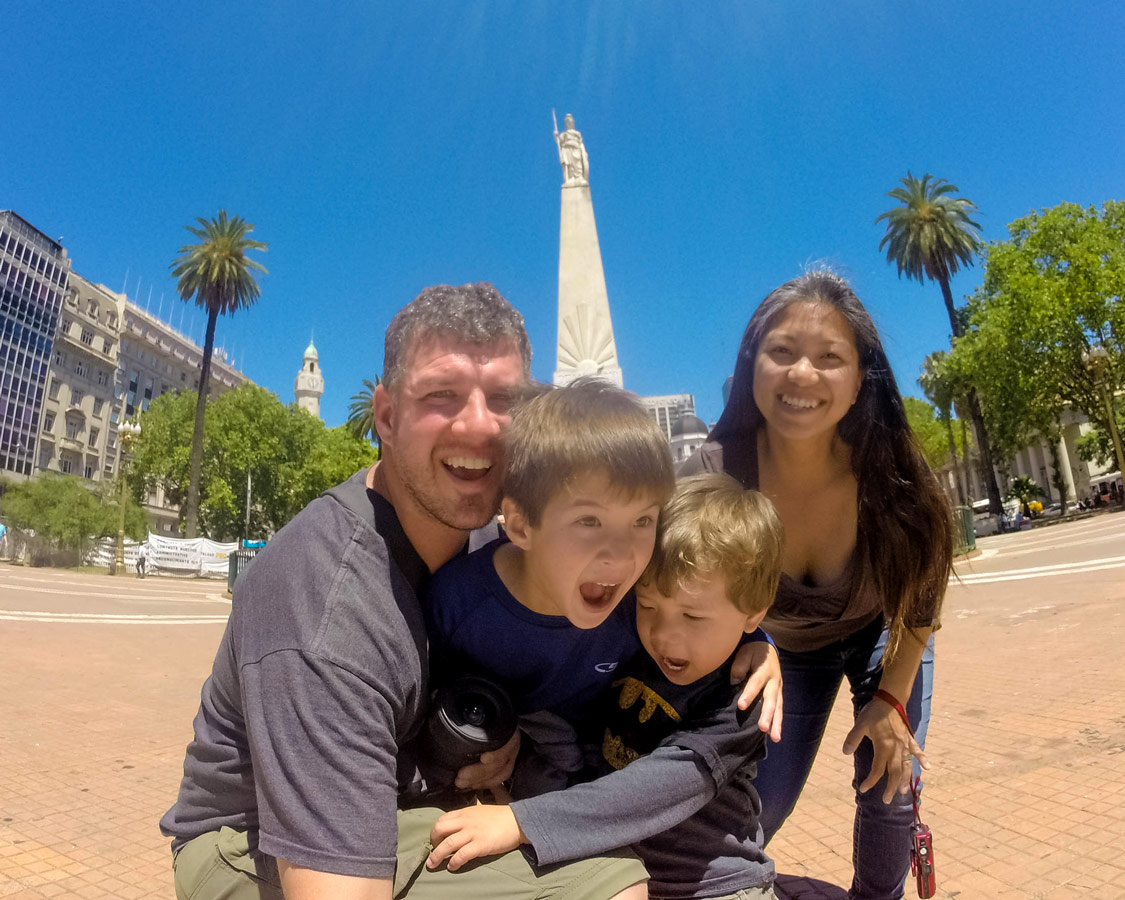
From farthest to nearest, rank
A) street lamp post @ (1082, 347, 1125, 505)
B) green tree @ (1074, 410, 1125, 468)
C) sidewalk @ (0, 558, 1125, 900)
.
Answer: green tree @ (1074, 410, 1125, 468)
street lamp post @ (1082, 347, 1125, 505)
sidewalk @ (0, 558, 1125, 900)

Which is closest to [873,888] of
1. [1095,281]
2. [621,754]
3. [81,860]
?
[621,754]

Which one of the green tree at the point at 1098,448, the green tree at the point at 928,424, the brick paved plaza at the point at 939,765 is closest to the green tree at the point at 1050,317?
the green tree at the point at 1098,448

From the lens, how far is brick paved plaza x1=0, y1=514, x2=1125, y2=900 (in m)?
3.12

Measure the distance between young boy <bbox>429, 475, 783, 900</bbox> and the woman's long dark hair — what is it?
71 cm

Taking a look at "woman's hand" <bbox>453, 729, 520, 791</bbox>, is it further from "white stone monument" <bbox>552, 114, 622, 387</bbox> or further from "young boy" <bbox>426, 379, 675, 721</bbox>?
"white stone monument" <bbox>552, 114, 622, 387</bbox>

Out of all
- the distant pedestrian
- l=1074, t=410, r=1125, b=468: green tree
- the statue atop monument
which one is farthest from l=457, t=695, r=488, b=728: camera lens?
l=1074, t=410, r=1125, b=468: green tree

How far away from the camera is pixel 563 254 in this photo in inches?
1045

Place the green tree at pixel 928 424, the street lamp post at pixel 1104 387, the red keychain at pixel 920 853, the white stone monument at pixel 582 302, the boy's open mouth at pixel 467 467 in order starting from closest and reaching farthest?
the boy's open mouth at pixel 467 467
the red keychain at pixel 920 853
the white stone monument at pixel 582 302
the street lamp post at pixel 1104 387
the green tree at pixel 928 424

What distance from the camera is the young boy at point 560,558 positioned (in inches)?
61.4

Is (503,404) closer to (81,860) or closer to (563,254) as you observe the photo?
(81,860)

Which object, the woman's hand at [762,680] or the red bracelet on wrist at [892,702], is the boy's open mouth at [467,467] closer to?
the woman's hand at [762,680]

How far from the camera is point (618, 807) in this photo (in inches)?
60.3

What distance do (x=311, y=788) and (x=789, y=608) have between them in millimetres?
1700

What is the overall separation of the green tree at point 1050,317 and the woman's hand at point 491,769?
31054mm
